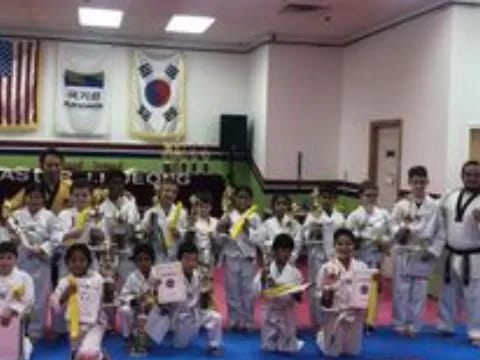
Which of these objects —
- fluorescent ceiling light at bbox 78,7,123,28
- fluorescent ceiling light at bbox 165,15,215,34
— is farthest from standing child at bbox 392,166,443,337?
fluorescent ceiling light at bbox 78,7,123,28

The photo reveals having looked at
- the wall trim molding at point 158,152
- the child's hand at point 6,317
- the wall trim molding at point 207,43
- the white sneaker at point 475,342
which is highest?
the wall trim molding at point 207,43

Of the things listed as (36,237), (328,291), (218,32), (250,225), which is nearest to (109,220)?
(36,237)

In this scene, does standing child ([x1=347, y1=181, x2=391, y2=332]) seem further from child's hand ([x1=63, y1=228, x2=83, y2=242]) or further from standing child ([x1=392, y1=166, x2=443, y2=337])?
child's hand ([x1=63, y1=228, x2=83, y2=242])

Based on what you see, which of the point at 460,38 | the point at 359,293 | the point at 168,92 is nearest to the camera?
the point at 359,293

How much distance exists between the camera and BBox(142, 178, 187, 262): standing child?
553 centimetres

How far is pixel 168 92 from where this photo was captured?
10141 mm

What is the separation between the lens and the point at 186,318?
5.07m

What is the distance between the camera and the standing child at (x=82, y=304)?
4.39 metres

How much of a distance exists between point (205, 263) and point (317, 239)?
3.35 feet

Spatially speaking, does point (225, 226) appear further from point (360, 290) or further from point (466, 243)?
point (466, 243)

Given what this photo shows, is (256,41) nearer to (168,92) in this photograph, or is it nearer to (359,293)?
(168,92)

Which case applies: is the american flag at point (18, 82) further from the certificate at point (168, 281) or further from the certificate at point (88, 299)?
the certificate at point (88, 299)

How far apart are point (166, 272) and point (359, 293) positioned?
1406mm

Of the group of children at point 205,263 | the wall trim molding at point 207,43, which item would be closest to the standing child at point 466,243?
the group of children at point 205,263
